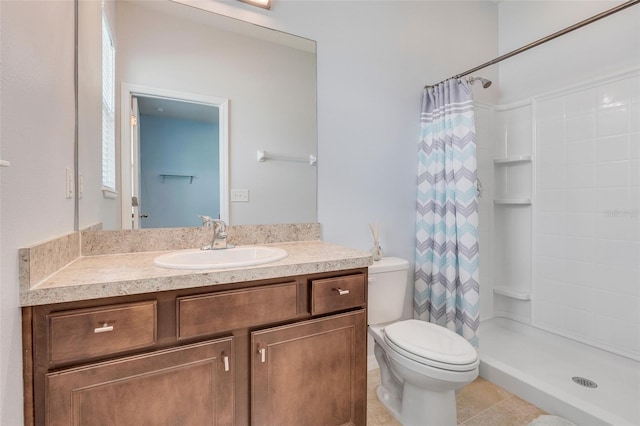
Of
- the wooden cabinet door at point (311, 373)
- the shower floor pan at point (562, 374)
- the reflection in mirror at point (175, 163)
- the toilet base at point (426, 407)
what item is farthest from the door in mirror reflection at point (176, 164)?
the shower floor pan at point (562, 374)

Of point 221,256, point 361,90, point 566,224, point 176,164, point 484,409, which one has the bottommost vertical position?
point 484,409

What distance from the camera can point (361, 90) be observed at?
199 centimetres

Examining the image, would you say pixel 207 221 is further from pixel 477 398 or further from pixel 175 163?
pixel 477 398

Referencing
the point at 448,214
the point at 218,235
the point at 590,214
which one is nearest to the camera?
the point at 218,235

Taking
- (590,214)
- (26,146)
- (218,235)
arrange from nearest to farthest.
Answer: (26,146) < (218,235) < (590,214)

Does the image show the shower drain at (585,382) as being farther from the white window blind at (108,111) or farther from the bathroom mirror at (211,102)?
the white window blind at (108,111)

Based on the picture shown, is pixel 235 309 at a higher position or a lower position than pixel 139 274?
lower

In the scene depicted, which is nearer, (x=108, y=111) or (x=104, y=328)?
(x=104, y=328)

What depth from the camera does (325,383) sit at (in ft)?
4.09

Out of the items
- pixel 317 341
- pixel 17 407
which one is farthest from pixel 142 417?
pixel 317 341

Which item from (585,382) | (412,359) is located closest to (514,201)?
(585,382)

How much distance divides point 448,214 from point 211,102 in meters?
1.57

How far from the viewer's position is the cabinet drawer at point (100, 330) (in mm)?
829

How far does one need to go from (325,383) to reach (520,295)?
1.96 meters
